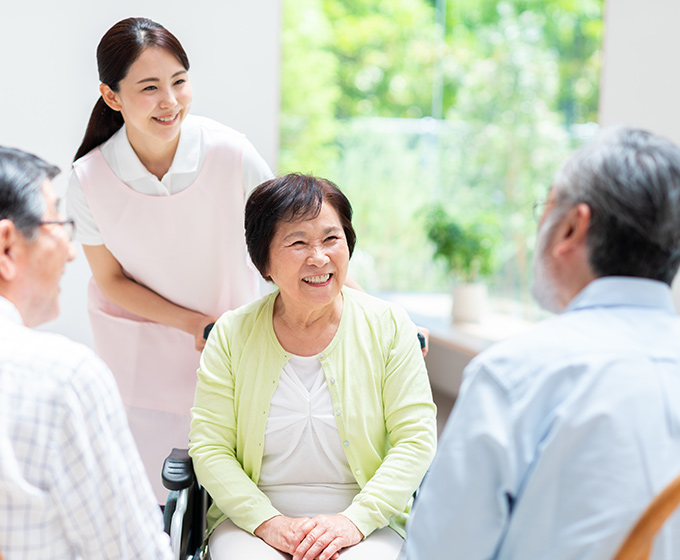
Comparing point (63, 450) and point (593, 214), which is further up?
point (593, 214)

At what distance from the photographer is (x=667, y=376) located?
111cm

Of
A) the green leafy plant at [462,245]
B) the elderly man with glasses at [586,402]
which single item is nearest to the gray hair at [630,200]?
the elderly man with glasses at [586,402]

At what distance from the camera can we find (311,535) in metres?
1.70

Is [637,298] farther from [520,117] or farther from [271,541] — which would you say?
[520,117]

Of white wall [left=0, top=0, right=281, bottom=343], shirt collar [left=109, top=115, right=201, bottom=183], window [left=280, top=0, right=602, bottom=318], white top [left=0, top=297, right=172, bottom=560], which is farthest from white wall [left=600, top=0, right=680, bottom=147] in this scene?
white top [left=0, top=297, right=172, bottom=560]

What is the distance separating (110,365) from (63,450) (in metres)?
1.34

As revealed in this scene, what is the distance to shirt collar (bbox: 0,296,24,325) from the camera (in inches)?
47.8

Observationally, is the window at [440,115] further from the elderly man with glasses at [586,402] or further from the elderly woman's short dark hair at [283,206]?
the elderly man with glasses at [586,402]

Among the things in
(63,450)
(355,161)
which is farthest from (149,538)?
(355,161)

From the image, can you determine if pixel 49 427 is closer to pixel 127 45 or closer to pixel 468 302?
pixel 127 45

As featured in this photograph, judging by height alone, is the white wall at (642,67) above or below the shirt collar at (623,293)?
above

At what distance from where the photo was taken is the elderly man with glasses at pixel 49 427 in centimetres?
114

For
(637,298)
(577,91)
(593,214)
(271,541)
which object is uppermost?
(577,91)

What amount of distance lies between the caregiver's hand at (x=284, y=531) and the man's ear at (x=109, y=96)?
1.16m
